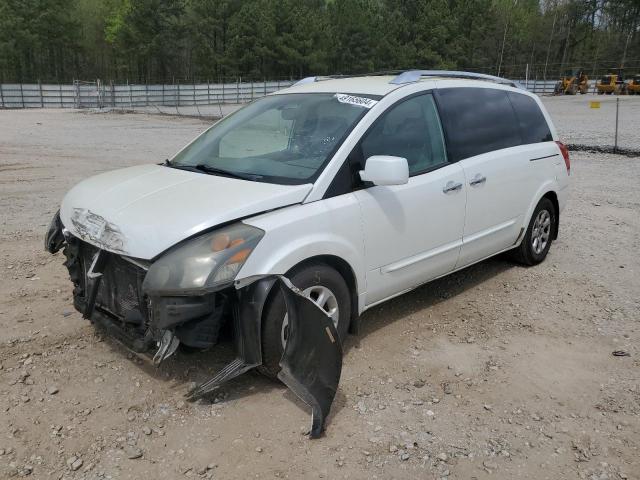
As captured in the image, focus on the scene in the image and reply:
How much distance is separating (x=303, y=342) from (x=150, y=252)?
0.96 meters

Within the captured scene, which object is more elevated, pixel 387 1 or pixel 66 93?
pixel 387 1

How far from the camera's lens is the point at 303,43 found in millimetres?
63812

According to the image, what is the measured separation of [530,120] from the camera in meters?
5.52

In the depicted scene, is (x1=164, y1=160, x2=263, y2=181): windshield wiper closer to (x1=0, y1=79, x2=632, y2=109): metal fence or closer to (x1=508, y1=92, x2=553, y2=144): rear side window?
(x1=508, y1=92, x2=553, y2=144): rear side window

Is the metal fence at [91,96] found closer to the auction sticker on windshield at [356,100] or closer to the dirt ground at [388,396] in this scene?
the dirt ground at [388,396]

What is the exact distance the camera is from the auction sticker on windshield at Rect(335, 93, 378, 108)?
13.1 feet

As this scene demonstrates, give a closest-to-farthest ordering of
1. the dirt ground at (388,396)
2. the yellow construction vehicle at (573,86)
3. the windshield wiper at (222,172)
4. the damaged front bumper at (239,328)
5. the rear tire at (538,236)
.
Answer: the dirt ground at (388,396), the damaged front bumper at (239,328), the windshield wiper at (222,172), the rear tire at (538,236), the yellow construction vehicle at (573,86)

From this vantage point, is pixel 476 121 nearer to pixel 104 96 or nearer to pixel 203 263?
pixel 203 263

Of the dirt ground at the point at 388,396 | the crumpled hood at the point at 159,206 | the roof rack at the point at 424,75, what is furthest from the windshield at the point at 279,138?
the dirt ground at the point at 388,396

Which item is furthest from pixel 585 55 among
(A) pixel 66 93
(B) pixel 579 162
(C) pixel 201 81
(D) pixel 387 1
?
(B) pixel 579 162

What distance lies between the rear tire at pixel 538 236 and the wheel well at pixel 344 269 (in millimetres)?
2434

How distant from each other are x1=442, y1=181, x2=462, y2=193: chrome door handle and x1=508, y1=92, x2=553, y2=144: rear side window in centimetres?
131

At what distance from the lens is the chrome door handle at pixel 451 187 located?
4320 millimetres

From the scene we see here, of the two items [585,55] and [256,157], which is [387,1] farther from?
[256,157]
